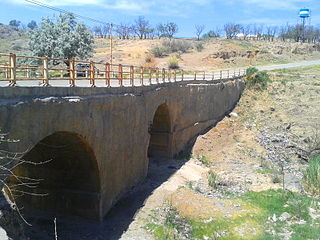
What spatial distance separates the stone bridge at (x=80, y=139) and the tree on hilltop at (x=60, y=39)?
52.6 feet

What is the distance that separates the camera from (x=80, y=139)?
14.9 metres

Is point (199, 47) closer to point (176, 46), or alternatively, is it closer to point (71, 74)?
point (176, 46)

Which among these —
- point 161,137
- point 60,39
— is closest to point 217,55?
point 60,39

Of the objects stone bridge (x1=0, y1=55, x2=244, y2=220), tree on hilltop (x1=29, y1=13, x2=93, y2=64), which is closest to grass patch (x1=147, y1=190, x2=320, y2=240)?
stone bridge (x1=0, y1=55, x2=244, y2=220)

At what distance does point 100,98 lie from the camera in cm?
1586

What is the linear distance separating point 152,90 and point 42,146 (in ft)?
27.1

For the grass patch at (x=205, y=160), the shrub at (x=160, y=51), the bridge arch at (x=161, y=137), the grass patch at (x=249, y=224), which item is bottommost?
the grass patch at (x=205, y=160)

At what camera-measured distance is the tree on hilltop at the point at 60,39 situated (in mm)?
38094

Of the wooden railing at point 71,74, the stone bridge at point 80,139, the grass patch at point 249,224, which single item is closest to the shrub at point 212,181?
the grass patch at point 249,224

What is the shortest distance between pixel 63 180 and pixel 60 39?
2330cm

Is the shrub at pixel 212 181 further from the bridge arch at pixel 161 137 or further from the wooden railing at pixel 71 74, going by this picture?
the wooden railing at pixel 71 74

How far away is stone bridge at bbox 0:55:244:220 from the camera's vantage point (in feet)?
37.7

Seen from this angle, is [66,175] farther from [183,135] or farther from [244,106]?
[244,106]

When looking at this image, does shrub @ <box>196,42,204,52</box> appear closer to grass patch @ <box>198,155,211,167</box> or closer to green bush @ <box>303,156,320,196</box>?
grass patch @ <box>198,155,211,167</box>
